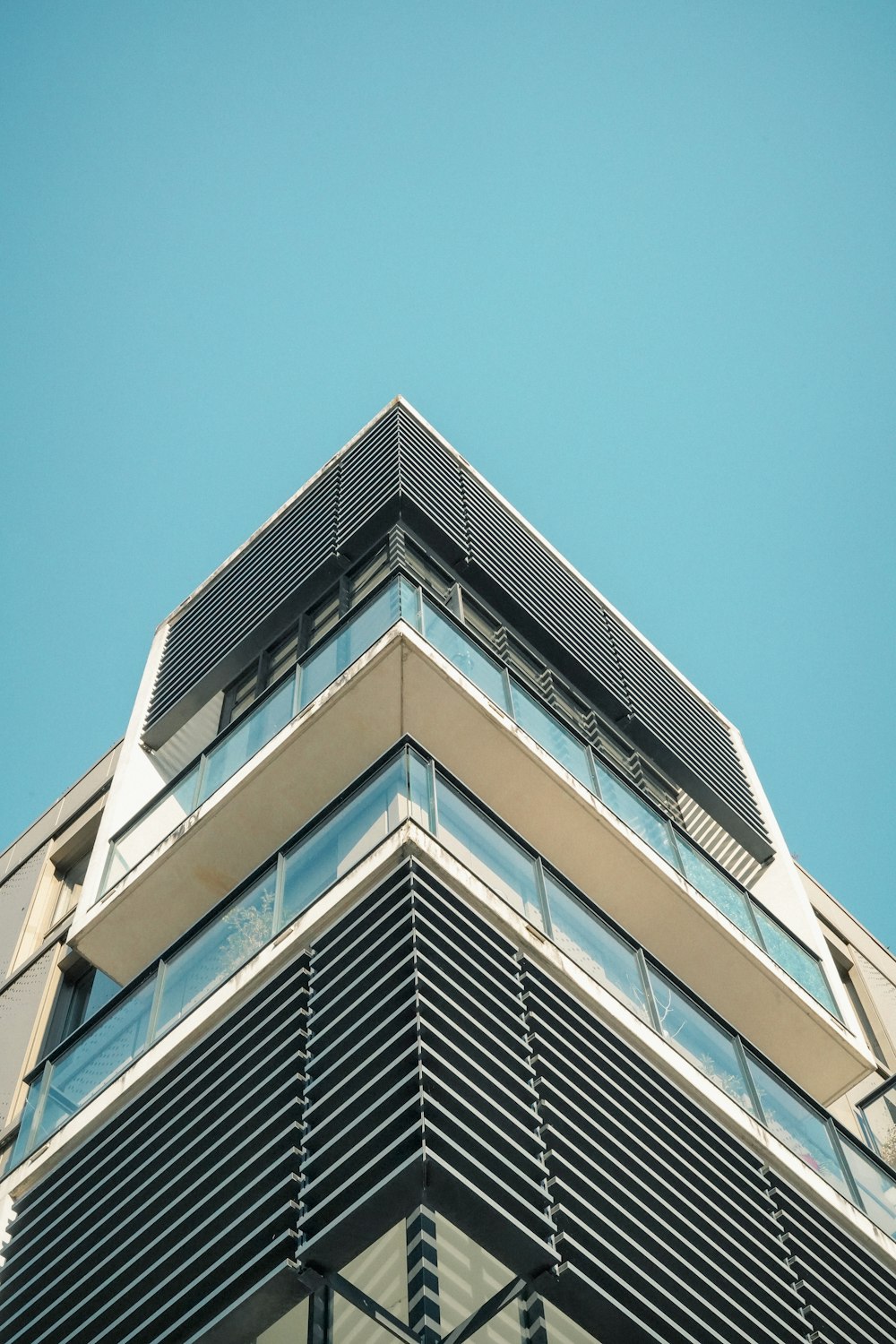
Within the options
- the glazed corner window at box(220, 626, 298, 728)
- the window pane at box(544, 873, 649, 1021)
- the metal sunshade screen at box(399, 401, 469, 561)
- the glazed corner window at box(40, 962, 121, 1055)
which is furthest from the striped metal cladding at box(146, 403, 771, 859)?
the window pane at box(544, 873, 649, 1021)

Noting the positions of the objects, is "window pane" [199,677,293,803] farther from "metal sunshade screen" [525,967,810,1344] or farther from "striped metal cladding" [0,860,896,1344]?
"metal sunshade screen" [525,967,810,1344]

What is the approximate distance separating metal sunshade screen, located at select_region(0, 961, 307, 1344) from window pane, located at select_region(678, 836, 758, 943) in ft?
15.8

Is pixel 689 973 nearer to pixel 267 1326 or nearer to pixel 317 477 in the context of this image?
pixel 267 1326

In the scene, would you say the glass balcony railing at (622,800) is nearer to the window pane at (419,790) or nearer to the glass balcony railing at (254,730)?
the glass balcony railing at (254,730)

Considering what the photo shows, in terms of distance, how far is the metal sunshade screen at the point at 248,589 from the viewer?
15.2m

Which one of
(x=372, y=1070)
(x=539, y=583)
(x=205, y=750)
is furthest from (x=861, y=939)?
(x=372, y=1070)

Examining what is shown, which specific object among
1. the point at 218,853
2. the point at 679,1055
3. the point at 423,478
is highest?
the point at 423,478

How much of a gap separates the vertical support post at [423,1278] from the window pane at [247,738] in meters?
5.57

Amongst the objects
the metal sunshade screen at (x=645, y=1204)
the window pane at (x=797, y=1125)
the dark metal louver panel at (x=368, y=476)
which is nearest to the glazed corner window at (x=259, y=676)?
the dark metal louver panel at (x=368, y=476)

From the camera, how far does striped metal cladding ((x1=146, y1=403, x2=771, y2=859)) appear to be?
14922 millimetres

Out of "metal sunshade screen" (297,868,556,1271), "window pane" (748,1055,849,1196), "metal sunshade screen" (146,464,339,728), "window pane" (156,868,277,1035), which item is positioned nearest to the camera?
"metal sunshade screen" (297,868,556,1271)

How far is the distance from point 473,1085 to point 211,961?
110 inches

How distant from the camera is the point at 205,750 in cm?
1206

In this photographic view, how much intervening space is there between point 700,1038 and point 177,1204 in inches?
156
